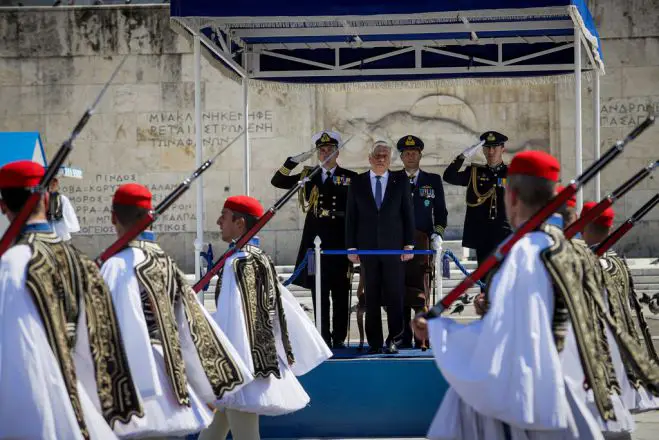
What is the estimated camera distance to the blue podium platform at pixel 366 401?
7.64 metres

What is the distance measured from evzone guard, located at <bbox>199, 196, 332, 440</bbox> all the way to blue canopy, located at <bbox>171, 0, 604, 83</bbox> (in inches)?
92.3

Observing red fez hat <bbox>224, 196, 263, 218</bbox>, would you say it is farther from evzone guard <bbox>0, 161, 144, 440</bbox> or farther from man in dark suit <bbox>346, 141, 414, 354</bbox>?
man in dark suit <bbox>346, 141, 414, 354</bbox>

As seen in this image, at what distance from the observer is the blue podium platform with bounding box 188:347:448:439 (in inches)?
301

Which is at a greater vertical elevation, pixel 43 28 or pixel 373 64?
pixel 43 28

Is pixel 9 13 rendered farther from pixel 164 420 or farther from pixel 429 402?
pixel 164 420

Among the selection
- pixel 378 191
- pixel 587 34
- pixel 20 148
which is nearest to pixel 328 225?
pixel 378 191

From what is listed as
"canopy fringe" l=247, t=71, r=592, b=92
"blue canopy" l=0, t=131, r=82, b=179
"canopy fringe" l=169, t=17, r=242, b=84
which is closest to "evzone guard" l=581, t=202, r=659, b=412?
"canopy fringe" l=169, t=17, r=242, b=84

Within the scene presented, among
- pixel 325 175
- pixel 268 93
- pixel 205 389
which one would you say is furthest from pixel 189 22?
pixel 268 93

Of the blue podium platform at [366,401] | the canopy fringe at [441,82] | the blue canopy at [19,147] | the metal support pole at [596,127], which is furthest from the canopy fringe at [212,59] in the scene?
the metal support pole at [596,127]

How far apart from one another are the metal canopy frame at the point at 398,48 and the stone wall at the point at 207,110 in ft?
25.9

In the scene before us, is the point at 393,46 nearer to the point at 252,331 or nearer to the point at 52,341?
the point at 252,331

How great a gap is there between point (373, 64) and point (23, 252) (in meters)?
6.80

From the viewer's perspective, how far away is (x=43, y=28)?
18.6 metres

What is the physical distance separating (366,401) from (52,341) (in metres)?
3.93
